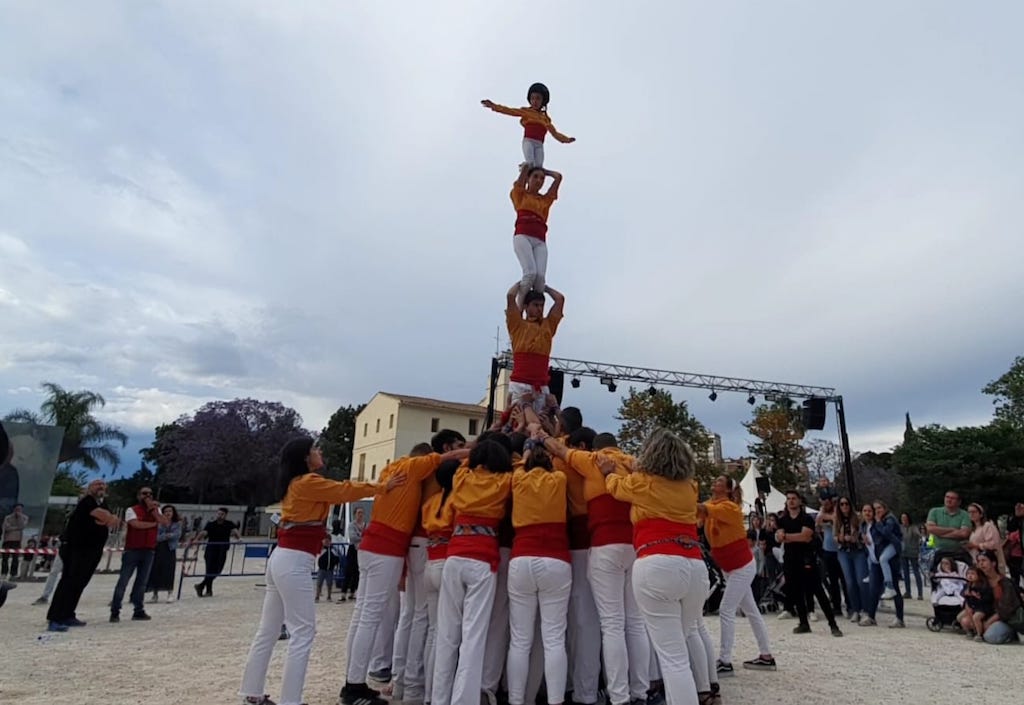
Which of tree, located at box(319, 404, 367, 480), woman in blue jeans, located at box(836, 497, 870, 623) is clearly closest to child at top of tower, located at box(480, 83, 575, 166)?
woman in blue jeans, located at box(836, 497, 870, 623)

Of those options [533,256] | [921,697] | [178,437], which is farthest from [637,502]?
[178,437]

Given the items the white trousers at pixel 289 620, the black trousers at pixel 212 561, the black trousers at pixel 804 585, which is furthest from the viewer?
the black trousers at pixel 212 561

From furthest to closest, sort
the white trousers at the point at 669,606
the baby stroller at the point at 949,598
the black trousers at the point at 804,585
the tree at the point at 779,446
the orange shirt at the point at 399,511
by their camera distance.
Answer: the tree at the point at 779,446 → the baby stroller at the point at 949,598 → the black trousers at the point at 804,585 → the orange shirt at the point at 399,511 → the white trousers at the point at 669,606

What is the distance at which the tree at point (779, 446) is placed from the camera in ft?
97.1

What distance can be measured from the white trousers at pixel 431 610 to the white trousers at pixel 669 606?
1.47 m

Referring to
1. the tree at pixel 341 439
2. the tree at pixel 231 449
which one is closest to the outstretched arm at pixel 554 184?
the tree at pixel 231 449

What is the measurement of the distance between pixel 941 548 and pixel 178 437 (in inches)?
1510

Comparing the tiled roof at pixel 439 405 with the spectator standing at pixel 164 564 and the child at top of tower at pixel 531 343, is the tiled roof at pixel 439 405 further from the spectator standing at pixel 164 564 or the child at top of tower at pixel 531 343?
the child at top of tower at pixel 531 343

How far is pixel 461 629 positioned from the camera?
4328 millimetres

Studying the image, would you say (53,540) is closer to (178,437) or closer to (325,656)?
(325,656)

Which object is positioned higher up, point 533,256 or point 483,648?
point 533,256

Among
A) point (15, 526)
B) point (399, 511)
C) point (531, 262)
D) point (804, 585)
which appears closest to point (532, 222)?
point (531, 262)

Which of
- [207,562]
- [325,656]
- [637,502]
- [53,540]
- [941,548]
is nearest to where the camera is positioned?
[637,502]

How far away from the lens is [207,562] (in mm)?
13078
